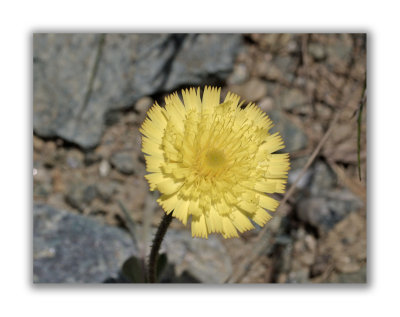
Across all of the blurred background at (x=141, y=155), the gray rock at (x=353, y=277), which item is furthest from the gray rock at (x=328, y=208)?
the gray rock at (x=353, y=277)

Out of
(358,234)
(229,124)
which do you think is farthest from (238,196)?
(358,234)

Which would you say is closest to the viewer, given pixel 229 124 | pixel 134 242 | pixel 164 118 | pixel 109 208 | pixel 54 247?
pixel 164 118

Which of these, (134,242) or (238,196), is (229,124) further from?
(134,242)

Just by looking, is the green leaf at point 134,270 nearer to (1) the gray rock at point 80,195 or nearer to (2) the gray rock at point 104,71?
(1) the gray rock at point 80,195

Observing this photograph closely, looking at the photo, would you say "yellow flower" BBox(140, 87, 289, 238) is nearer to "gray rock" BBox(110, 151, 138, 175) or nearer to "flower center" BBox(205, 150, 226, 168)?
"flower center" BBox(205, 150, 226, 168)
